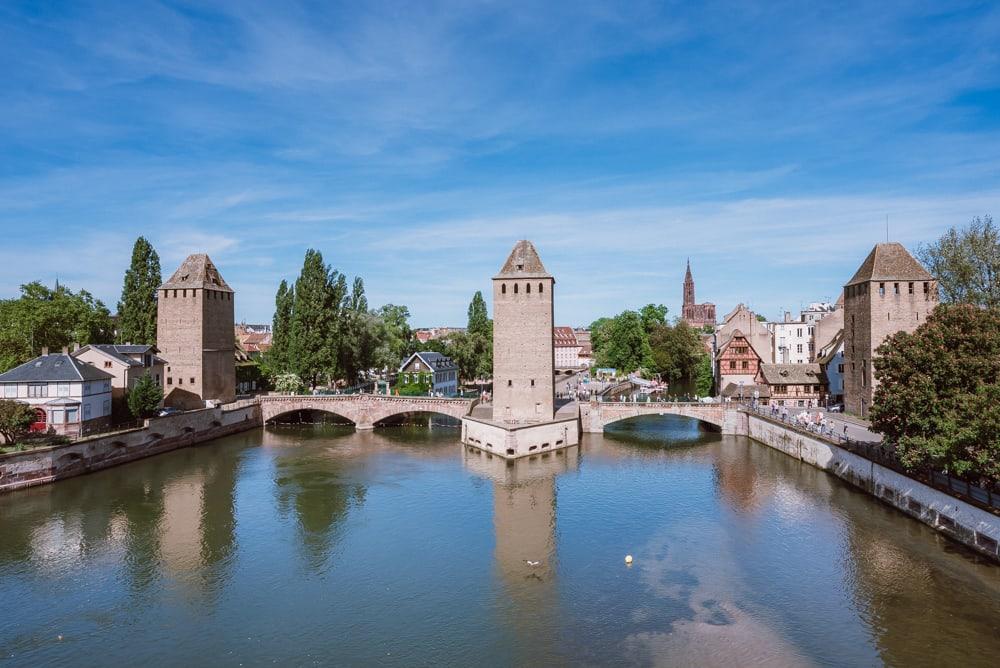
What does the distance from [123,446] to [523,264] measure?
26.8 m

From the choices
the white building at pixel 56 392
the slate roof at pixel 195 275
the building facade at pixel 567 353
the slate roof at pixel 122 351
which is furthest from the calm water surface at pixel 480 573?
the building facade at pixel 567 353

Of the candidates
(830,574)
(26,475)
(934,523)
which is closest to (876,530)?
(934,523)

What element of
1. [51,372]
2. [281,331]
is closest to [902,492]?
[51,372]

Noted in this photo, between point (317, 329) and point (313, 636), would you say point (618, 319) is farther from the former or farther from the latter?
point (313, 636)

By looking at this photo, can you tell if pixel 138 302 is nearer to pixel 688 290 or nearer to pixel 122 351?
pixel 122 351

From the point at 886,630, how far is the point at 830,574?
3.72 meters

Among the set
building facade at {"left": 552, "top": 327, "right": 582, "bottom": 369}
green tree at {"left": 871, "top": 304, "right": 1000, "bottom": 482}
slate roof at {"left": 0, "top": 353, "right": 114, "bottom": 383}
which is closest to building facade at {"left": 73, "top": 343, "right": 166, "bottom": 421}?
slate roof at {"left": 0, "top": 353, "right": 114, "bottom": 383}

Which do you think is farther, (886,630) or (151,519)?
(151,519)

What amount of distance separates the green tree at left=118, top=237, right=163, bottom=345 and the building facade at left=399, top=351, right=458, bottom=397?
22307mm

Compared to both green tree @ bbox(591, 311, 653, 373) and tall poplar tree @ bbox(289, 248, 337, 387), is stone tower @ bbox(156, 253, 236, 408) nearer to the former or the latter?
tall poplar tree @ bbox(289, 248, 337, 387)

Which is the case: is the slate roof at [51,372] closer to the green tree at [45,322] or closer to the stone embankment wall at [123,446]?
the stone embankment wall at [123,446]

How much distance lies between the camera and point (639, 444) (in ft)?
149

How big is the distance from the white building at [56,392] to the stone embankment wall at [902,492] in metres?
41.3

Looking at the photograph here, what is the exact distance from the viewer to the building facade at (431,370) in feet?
207
